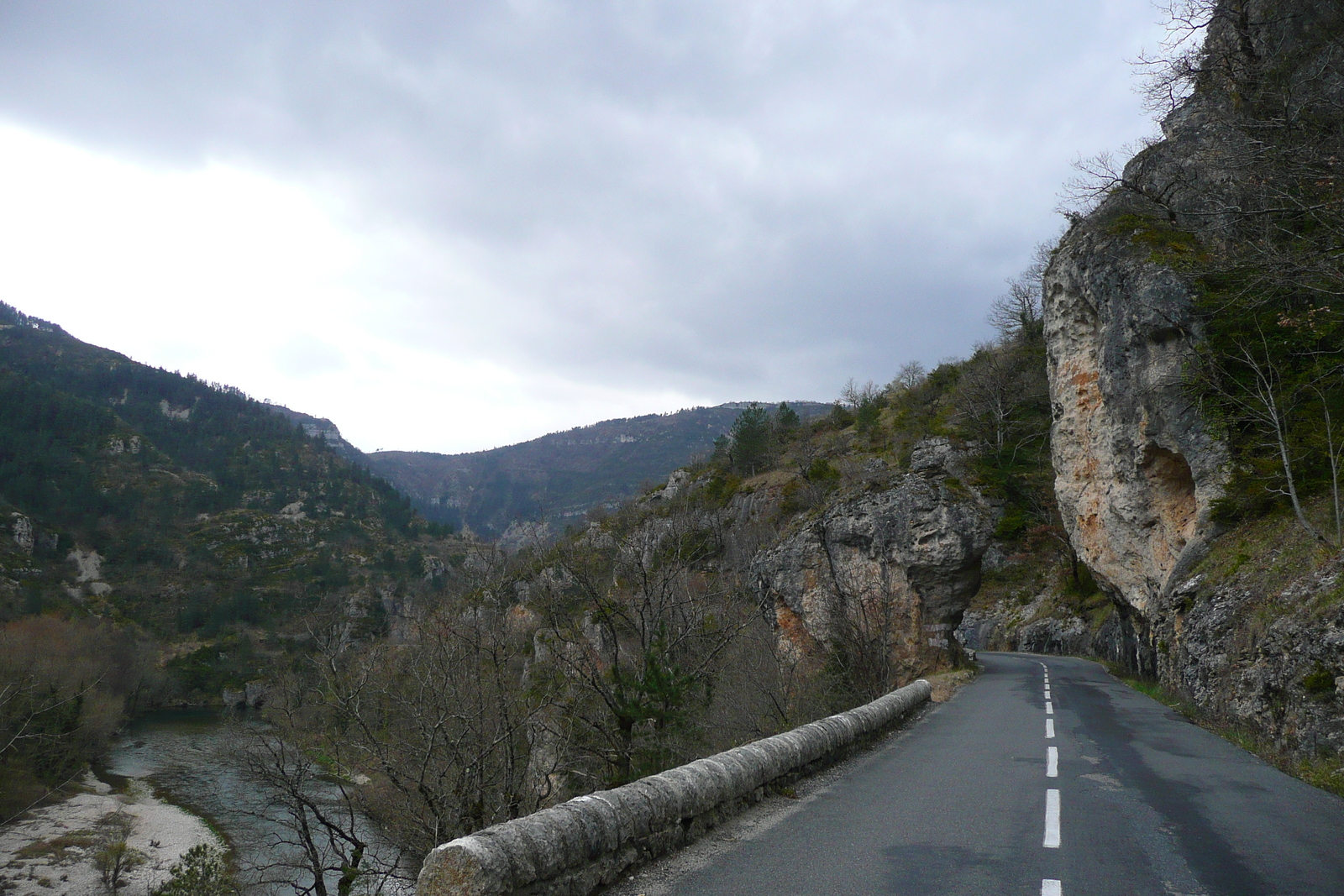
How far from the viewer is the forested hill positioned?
113 metres

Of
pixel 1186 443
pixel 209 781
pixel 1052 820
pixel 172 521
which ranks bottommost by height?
pixel 209 781

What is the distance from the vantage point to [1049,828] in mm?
6637

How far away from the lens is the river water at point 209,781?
1273 inches

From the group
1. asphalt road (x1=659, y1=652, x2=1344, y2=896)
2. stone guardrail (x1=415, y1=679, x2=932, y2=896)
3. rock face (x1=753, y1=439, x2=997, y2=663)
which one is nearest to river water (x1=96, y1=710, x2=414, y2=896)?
rock face (x1=753, y1=439, x2=997, y2=663)

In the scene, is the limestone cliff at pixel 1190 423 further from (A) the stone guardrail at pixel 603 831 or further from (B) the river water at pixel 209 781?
(B) the river water at pixel 209 781

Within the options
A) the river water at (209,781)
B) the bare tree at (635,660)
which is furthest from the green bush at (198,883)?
the bare tree at (635,660)

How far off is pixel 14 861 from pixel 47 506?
118 metres

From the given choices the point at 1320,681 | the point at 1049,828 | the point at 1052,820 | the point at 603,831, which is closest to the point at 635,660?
the point at 1052,820

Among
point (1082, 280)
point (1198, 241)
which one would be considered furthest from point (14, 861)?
point (1198, 241)

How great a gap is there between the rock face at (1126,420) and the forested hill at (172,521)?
98.0 m

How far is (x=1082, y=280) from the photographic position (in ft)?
80.4

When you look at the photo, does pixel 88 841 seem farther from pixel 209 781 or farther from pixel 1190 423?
pixel 1190 423

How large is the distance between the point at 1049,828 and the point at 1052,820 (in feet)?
1.21

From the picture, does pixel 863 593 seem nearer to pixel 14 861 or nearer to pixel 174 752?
pixel 14 861
